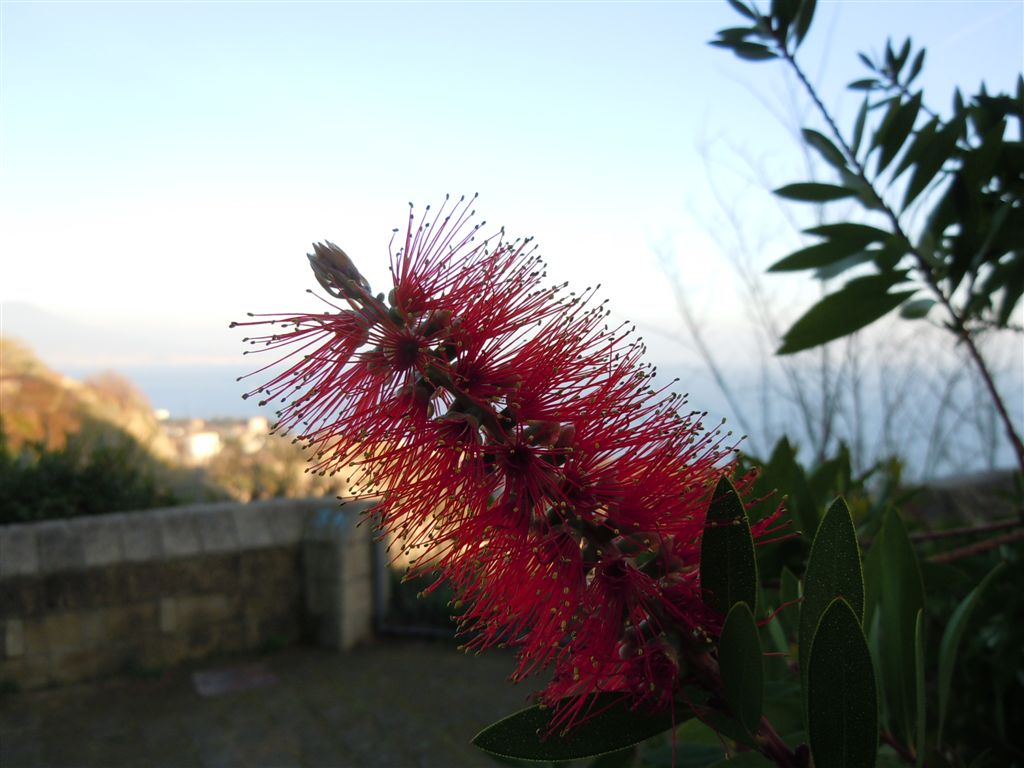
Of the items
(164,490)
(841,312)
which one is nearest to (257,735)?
(164,490)

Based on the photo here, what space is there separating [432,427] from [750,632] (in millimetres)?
364

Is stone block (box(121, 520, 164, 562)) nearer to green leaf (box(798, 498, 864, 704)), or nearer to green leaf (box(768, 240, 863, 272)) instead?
green leaf (box(768, 240, 863, 272))

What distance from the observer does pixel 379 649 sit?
646 cm

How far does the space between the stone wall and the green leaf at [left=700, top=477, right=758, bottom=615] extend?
5458 millimetres

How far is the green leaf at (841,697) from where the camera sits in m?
0.69

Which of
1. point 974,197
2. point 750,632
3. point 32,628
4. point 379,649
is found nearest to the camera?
point 750,632

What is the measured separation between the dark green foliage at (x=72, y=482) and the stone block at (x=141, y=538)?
466mm

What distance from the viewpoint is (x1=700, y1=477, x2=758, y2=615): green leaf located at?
0.73 meters

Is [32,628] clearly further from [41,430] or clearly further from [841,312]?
[841,312]

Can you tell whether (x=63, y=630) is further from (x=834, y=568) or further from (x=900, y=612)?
(x=834, y=568)

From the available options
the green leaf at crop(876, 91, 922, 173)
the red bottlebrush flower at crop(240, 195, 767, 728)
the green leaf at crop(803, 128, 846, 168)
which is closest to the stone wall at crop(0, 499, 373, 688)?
the red bottlebrush flower at crop(240, 195, 767, 728)

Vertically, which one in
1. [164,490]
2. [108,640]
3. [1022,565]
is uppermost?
[1022,565]

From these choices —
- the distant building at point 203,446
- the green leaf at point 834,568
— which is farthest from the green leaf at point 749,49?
the distant building at point 203,446

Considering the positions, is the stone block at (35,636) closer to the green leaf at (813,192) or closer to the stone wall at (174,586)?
the stone wall at (174,586)
